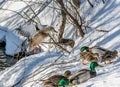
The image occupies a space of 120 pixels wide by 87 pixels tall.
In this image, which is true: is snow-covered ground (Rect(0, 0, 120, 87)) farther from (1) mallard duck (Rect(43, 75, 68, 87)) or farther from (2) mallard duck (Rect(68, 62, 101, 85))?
(1) mallard duck (Rect(43, 75, 68, 87))

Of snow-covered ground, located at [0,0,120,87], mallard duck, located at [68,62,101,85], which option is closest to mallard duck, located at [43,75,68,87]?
mallard duck, located at [68,62,101,85]

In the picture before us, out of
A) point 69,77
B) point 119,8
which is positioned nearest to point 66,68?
point 69,77

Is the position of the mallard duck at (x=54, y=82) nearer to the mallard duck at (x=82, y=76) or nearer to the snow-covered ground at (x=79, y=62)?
the mallard duck at (x=82, y=76)

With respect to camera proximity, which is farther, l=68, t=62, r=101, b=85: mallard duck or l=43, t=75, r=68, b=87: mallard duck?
l=43, t=75, r=68, b=87: mallard duck

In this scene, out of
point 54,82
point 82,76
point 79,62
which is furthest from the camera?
point 79,62

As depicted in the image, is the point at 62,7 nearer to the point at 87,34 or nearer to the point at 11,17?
the point at 87,34

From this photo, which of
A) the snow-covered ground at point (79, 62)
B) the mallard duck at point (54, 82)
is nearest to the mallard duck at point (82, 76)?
the snow-covered ground at point (79, 62)

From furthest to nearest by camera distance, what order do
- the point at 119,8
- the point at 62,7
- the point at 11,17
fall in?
1. the point at 11,17
2. the point at 119,8
3. the point at 62,7

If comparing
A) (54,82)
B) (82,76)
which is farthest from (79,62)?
(82,76)

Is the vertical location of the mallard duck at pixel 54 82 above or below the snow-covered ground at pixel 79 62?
below

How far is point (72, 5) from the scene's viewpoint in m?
12.3

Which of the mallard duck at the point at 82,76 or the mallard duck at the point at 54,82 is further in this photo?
the mallard duck at the point at 54,82

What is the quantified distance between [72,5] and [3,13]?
490cm

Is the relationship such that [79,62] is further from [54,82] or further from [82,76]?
[82,76]
